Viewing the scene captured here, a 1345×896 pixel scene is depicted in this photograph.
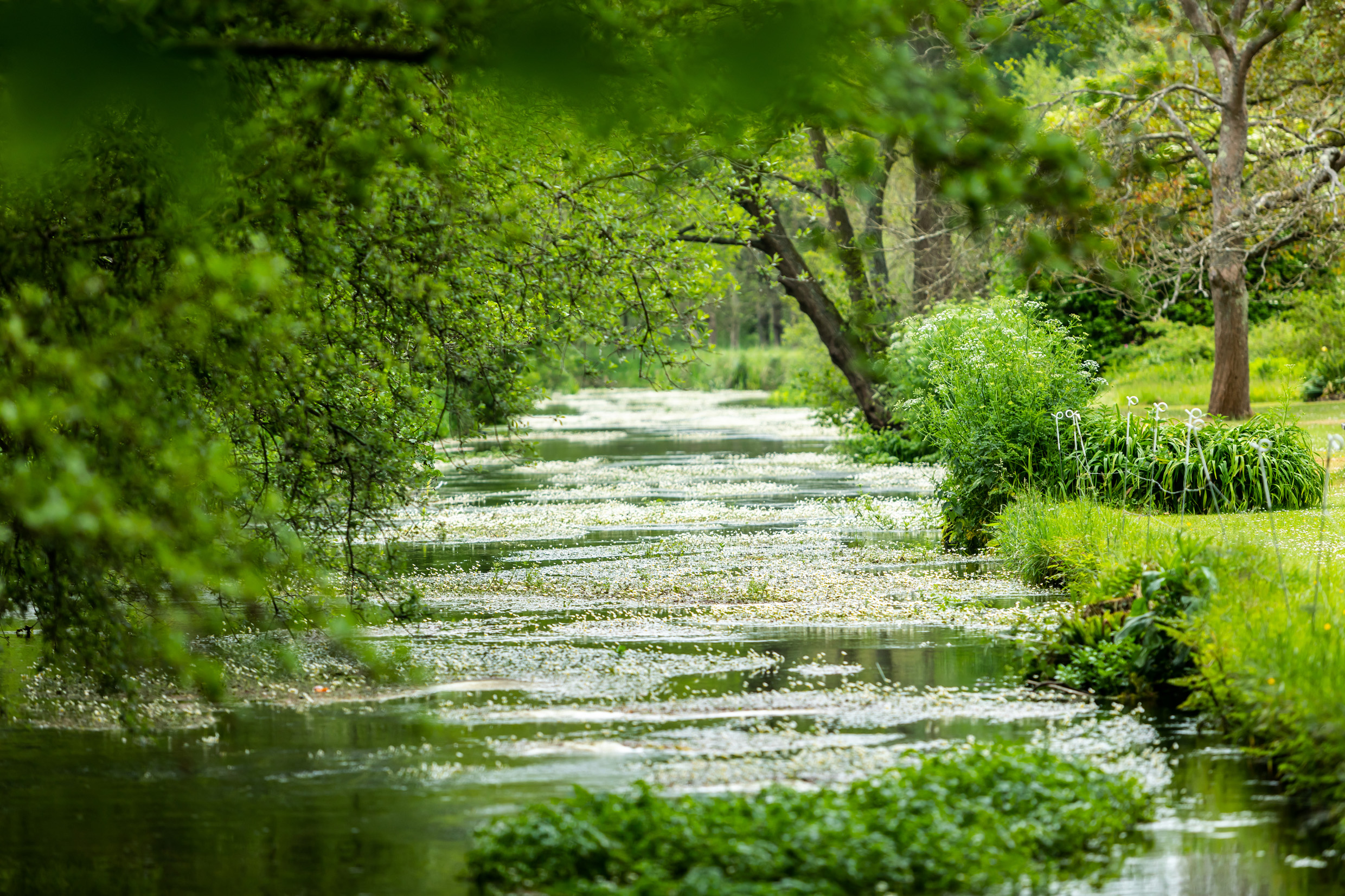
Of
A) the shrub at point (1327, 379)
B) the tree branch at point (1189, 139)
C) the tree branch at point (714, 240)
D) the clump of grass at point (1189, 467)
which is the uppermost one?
the tree branch at point (1189, 139)

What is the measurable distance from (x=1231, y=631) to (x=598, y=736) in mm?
3423

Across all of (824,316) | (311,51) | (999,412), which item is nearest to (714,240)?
(824,316)

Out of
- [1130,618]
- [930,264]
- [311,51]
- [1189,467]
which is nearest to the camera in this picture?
[311,51]

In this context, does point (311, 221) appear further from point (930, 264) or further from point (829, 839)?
point (930, 264)

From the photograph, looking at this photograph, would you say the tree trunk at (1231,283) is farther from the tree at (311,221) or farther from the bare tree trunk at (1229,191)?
the tree at (311,221)

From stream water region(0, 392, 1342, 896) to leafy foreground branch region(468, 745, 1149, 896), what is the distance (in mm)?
272

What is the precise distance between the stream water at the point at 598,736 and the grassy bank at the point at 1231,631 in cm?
24

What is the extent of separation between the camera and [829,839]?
5734 millimetres

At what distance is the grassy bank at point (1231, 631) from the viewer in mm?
6762

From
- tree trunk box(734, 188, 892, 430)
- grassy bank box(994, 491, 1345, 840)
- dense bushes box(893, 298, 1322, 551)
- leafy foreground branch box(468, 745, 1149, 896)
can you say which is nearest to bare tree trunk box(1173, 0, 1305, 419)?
tree trunk box(734, 188, 892, 430)

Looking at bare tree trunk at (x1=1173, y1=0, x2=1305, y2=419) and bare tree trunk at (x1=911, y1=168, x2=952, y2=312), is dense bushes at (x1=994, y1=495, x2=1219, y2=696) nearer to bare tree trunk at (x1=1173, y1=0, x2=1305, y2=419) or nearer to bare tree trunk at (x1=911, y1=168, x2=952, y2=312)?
bare tree trunk at (x1=1173, y1=0, x2=1305, y2=419)

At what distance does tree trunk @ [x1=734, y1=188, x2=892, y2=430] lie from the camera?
2861cm

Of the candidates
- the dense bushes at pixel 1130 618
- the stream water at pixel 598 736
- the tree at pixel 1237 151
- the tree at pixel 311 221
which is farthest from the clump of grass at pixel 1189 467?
the tree at pixel 311 221

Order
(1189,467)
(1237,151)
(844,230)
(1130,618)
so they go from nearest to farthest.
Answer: (1130,618)
(1189,467)
(1237,151)
(844,230)
